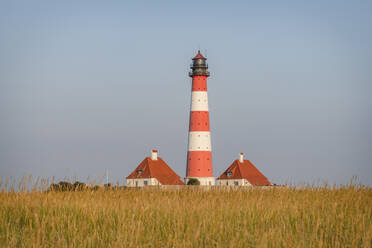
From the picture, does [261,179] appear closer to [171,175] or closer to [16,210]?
[171,175]

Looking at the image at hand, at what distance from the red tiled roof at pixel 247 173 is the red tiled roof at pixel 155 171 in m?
6.13

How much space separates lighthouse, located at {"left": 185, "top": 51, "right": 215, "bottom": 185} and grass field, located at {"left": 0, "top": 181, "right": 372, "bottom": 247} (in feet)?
105

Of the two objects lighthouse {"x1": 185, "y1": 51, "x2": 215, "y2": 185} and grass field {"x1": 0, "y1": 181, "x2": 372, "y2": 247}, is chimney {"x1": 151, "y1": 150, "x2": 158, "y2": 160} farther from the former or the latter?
grass field {"x1": 0, "y1": 181, "x2": 372, "y2": 247}

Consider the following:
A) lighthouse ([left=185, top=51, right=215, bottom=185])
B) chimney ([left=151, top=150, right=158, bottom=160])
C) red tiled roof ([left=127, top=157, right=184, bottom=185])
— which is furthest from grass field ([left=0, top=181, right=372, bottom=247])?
chimney ([left=151, top=150, right=158, bottom=160])

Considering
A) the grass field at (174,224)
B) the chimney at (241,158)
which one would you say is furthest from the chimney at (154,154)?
the grass field at (174,224)

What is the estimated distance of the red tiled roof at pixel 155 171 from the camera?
172 feet

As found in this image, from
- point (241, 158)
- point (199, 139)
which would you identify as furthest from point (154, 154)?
point (199, 139)

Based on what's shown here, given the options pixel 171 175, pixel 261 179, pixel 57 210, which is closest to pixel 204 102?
pixel 171 175

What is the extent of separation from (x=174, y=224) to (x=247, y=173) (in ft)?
159

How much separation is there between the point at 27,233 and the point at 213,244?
3454 mm

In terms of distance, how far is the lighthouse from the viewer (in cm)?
4325

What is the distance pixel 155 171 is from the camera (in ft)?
173

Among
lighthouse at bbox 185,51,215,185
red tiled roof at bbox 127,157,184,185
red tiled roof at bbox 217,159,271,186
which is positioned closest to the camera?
lighthouse at bbox 185,51,215,185

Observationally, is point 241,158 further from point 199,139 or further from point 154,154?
point 199,139
